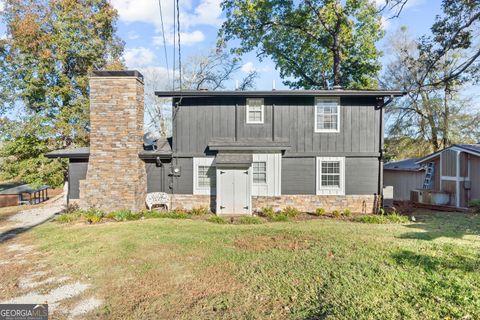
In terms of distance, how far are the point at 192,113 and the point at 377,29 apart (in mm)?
16104

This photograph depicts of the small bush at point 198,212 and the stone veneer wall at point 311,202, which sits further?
the stone veneer wall at point 311,202

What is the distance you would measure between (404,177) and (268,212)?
445 inches

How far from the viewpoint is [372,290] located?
4.37m

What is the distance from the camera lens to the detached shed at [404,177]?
647 inches

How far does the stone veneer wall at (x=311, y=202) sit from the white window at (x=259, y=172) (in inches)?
28.1

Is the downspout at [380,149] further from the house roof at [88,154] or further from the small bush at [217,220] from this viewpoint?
the house roof at [88,154]

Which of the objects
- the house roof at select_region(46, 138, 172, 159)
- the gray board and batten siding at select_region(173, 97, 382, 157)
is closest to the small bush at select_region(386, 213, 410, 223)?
the gray board and batten siding at select_region(173, 97, 382, 157)

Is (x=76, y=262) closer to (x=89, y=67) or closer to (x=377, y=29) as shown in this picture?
(x=89, y=67)

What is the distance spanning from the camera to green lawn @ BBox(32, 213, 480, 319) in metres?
3.99

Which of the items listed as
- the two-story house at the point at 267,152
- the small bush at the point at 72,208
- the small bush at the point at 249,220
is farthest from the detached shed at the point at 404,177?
the small bush at the point at 72,208

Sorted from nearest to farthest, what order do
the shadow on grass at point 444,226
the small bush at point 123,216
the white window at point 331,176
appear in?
the shadow on grass at point 444,226
the small bush at point 123,216
the white window at point 331,176

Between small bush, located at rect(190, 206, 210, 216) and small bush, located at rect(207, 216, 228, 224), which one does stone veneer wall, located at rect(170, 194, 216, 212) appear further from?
small bush, located at rect(207, 216, 228, 224)

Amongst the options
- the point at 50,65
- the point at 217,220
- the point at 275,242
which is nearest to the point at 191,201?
the point at 217,220

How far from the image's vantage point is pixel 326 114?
11961 mm
